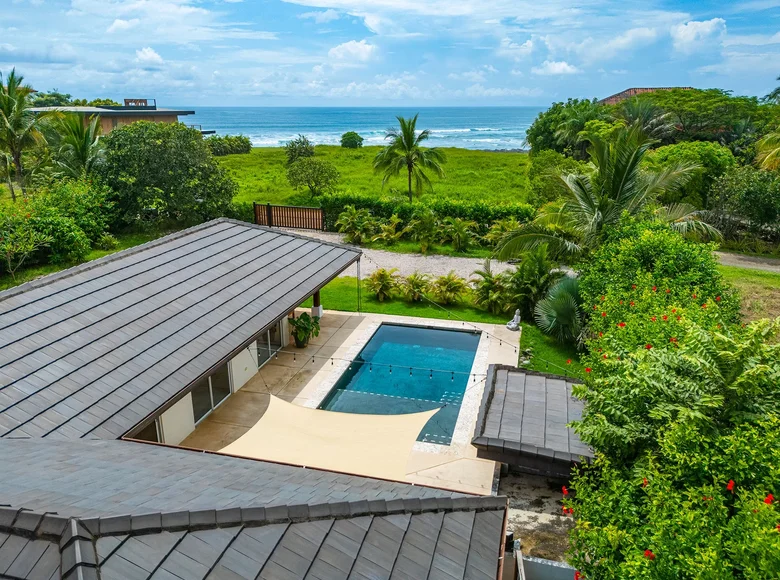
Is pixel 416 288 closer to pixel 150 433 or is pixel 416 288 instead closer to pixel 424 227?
pixel 424 227

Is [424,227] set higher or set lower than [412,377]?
higher

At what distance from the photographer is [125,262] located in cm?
1471

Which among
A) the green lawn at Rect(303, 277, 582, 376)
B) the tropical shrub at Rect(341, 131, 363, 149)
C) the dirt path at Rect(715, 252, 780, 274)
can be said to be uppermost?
the tropical shrub at Rect(341, 131, 363, 149)

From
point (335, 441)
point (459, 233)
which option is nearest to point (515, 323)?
point (459, 233)

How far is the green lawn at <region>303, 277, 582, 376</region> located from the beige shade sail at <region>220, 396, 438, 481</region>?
330 inches

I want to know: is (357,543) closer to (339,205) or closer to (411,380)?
(411,380)

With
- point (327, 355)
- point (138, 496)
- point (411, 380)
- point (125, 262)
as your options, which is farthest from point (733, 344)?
point (125, 262)

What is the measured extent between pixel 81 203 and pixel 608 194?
25.7 metres

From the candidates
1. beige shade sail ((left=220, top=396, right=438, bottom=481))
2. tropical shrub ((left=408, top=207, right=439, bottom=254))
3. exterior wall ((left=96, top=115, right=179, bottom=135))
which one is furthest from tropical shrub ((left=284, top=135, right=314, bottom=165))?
beige shade sail ((left=220, top=396, right=438, bottom=481))

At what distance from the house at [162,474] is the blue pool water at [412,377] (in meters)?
→ 3.13

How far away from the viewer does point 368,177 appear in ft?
178

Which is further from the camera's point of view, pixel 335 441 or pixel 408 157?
pixel 408 157

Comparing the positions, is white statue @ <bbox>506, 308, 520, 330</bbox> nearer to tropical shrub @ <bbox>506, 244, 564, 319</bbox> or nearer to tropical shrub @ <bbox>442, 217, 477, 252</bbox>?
tropical shrub @ <bbox>506, 244, 564, 319</bbox>

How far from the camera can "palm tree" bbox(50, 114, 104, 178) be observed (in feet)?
102
